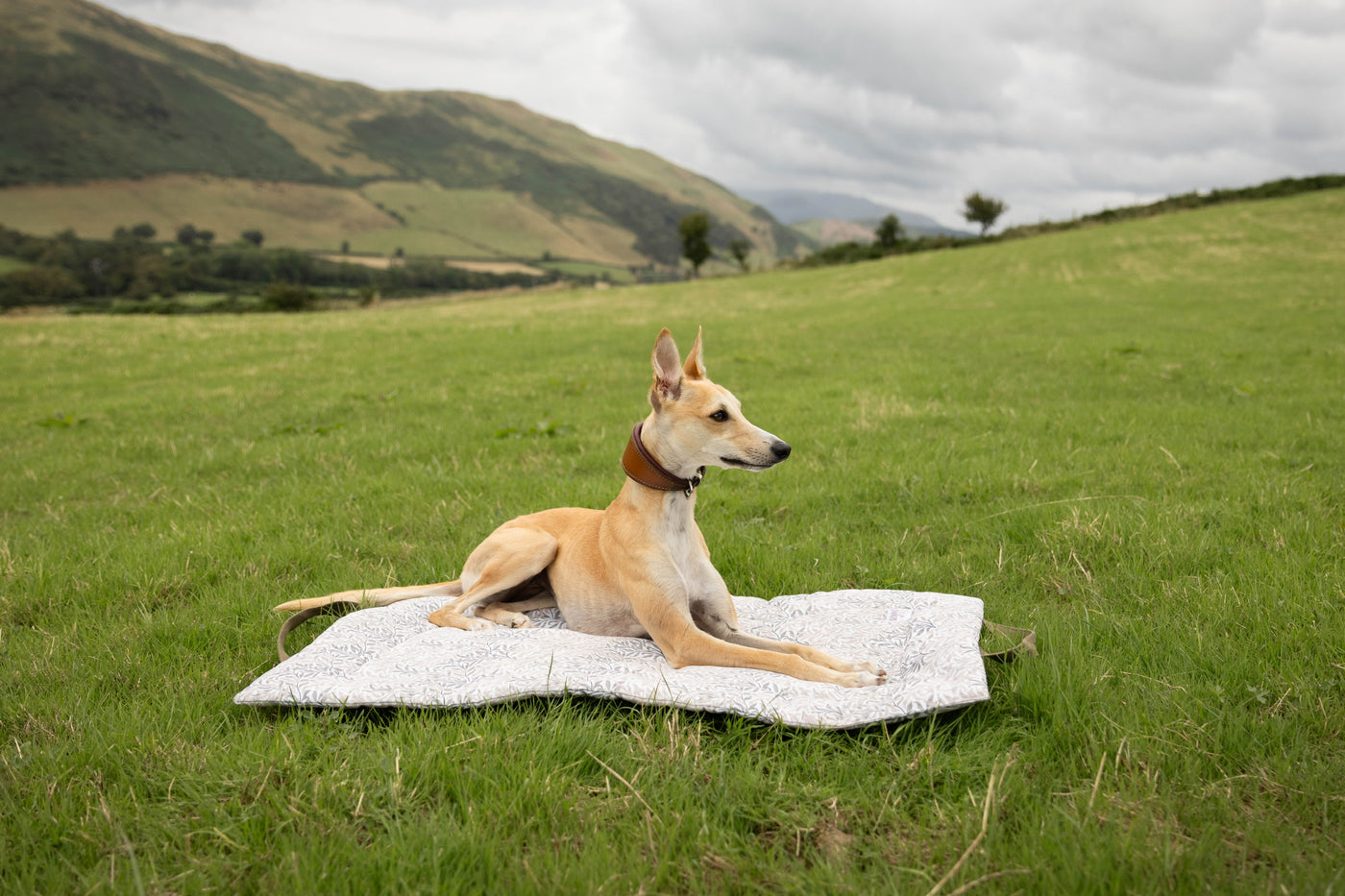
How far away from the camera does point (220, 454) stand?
9641mm

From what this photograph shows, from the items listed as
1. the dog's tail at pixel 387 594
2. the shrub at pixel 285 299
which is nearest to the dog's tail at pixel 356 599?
the dog's tail at pixel 387 594

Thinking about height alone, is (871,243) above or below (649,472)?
above

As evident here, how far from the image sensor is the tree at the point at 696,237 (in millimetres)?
93625

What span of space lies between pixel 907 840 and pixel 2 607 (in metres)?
6.19

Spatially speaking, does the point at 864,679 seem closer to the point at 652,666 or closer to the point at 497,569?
the point at 652,666

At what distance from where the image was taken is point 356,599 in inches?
198

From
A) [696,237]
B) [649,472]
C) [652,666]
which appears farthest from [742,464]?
[696,237]

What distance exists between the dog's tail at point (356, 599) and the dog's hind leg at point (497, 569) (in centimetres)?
20

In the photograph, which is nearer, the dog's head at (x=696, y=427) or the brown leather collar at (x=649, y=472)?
the dog's head at (x=696, y=427)

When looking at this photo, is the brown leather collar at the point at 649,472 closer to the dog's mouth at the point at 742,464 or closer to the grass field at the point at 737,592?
the dog's mouth at the point at 742,464

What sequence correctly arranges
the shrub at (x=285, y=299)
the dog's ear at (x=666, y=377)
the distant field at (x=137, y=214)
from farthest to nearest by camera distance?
the distant field at (x=137, y=214) < the shrub at (x=285, y=299) < the dog's ear at (x=666, y=377)

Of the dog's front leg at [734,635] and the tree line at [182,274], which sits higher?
the tree line at [182,274]

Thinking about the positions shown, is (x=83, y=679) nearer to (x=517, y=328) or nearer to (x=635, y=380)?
(x=635, y=380)

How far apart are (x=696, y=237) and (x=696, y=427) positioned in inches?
3727
